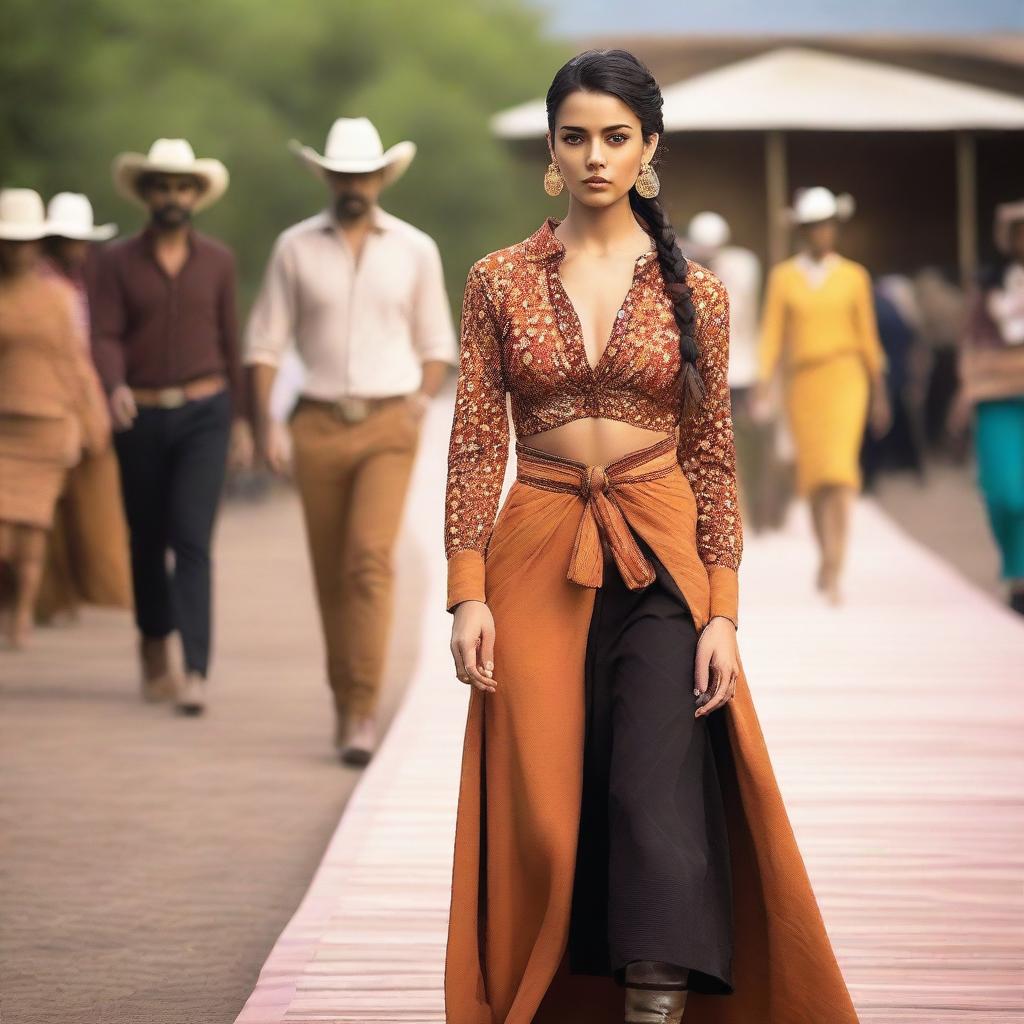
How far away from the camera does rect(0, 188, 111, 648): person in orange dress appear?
32.7 ft

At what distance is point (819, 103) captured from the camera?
22.1 m

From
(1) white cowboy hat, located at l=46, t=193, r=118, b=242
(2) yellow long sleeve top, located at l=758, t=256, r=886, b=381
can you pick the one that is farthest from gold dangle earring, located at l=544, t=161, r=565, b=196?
(2) yellow long sleeve top, located at l=758, t=256, r=886, b=381

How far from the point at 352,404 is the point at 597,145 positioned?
3852mm

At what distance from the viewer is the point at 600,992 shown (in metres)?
4.12

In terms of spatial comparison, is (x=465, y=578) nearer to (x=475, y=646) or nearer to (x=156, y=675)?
(x=475, y=646)

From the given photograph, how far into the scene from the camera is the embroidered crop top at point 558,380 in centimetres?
395

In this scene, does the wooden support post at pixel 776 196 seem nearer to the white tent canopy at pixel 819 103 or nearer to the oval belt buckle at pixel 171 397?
the white tent canopy at pixel 819 103

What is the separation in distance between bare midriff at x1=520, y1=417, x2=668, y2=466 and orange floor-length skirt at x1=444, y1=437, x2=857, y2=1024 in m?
0.02

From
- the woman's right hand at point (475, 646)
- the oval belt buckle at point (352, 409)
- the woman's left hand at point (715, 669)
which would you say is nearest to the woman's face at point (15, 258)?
the oval belt buckle at point (352, 409)

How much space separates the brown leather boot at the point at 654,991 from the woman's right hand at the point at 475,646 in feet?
1.77

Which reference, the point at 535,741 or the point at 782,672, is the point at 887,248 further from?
the point at 535,741

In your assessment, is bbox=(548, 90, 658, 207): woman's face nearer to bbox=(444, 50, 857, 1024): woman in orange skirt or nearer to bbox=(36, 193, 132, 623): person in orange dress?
bbox=(444, 50, 857, 1024): woman in orange skirt

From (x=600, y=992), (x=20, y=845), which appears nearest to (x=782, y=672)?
(x=20, y=845)

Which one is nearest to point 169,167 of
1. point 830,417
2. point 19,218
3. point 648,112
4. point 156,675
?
point 19,218
